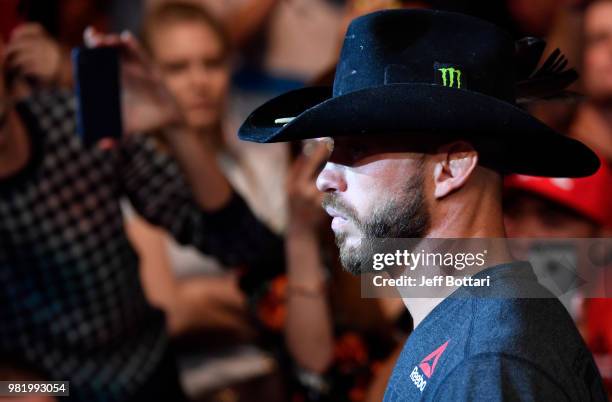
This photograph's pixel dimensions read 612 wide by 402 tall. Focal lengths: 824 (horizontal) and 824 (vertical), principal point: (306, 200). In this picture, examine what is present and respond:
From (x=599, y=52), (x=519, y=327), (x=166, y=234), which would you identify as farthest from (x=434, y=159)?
(x=166, y=234)

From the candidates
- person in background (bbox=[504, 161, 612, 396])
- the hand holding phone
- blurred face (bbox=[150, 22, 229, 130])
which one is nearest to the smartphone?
the hand holding phone

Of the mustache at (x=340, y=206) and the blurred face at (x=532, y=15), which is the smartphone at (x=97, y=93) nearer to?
the mustache at (x=340, y=206)

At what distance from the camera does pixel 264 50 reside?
426 centimetres

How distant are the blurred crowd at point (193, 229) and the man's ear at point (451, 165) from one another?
392 millimetres

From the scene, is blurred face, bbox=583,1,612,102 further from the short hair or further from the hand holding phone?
the hand holding phone

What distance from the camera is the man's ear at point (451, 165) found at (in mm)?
1384

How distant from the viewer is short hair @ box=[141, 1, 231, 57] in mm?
3554

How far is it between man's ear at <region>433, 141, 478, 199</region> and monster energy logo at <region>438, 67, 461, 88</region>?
0.33ft

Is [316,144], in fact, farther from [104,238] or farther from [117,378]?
[117,378]

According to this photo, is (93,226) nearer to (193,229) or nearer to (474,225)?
(193,229)

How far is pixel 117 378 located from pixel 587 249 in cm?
152

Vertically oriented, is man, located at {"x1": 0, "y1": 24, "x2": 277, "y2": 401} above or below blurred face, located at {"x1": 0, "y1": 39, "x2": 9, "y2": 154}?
below

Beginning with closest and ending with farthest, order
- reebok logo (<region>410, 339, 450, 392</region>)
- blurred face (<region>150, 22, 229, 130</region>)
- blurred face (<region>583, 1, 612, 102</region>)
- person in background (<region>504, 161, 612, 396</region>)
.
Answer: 1. reebok logo (<region>410, 339, 450, 392</region>)
2. person in background (<region>504, 161, 612, 396</region>)
3. blurred face (<region>583, 1, 612, 102</region>)
4. blurred face (<region>150, 22, 229, 130</region>)

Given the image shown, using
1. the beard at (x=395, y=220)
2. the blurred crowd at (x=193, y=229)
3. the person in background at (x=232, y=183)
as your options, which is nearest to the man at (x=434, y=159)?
the beard at (x=395, y=220)
